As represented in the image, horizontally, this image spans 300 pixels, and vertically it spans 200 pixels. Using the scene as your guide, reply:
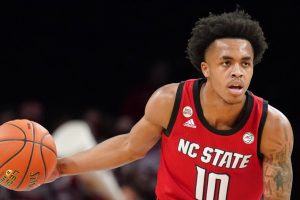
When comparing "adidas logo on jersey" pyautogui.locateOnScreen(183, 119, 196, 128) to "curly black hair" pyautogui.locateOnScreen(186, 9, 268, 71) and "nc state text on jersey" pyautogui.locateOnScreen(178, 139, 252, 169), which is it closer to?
"nc state text on jersey" pyautogui.locateOnScreen(178, 139, 252, 169)

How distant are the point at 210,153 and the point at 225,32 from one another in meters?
0.64

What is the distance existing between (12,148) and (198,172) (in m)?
1.01

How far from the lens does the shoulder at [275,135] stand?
2.93 metres

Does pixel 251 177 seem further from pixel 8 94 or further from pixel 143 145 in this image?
pixel 8 94

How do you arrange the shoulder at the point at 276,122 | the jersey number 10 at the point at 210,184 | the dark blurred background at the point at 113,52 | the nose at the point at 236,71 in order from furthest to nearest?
the dark blurred background at the point at 113,52
the jersey number 10 at the point at 210,184
the shoulder at the point at 276,122
the nose at the point at 236,71

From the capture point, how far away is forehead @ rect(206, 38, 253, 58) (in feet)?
9.53

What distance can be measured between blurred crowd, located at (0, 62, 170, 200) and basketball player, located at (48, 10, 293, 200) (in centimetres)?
215

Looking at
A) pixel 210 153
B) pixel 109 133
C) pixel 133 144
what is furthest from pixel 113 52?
pixel 210 153

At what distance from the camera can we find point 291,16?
690cm

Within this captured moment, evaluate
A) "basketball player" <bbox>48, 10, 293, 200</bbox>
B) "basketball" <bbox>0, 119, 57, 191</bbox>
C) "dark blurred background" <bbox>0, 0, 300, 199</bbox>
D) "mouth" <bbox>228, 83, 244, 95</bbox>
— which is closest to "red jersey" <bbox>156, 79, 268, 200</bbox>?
"basketball player" <bbox>48, 10, 293, 200</bbox>

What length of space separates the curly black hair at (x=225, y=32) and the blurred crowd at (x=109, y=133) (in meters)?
2.41

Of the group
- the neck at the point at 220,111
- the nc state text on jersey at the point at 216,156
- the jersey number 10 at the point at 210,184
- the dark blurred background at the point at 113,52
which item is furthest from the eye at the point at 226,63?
A: the dark blurred background at the point at 113,52

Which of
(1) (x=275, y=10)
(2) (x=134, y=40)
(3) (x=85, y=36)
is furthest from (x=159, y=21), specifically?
(1) (x=275, y=10)

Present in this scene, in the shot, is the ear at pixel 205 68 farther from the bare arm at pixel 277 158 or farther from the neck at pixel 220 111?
the bare arm at pixel 277 158
